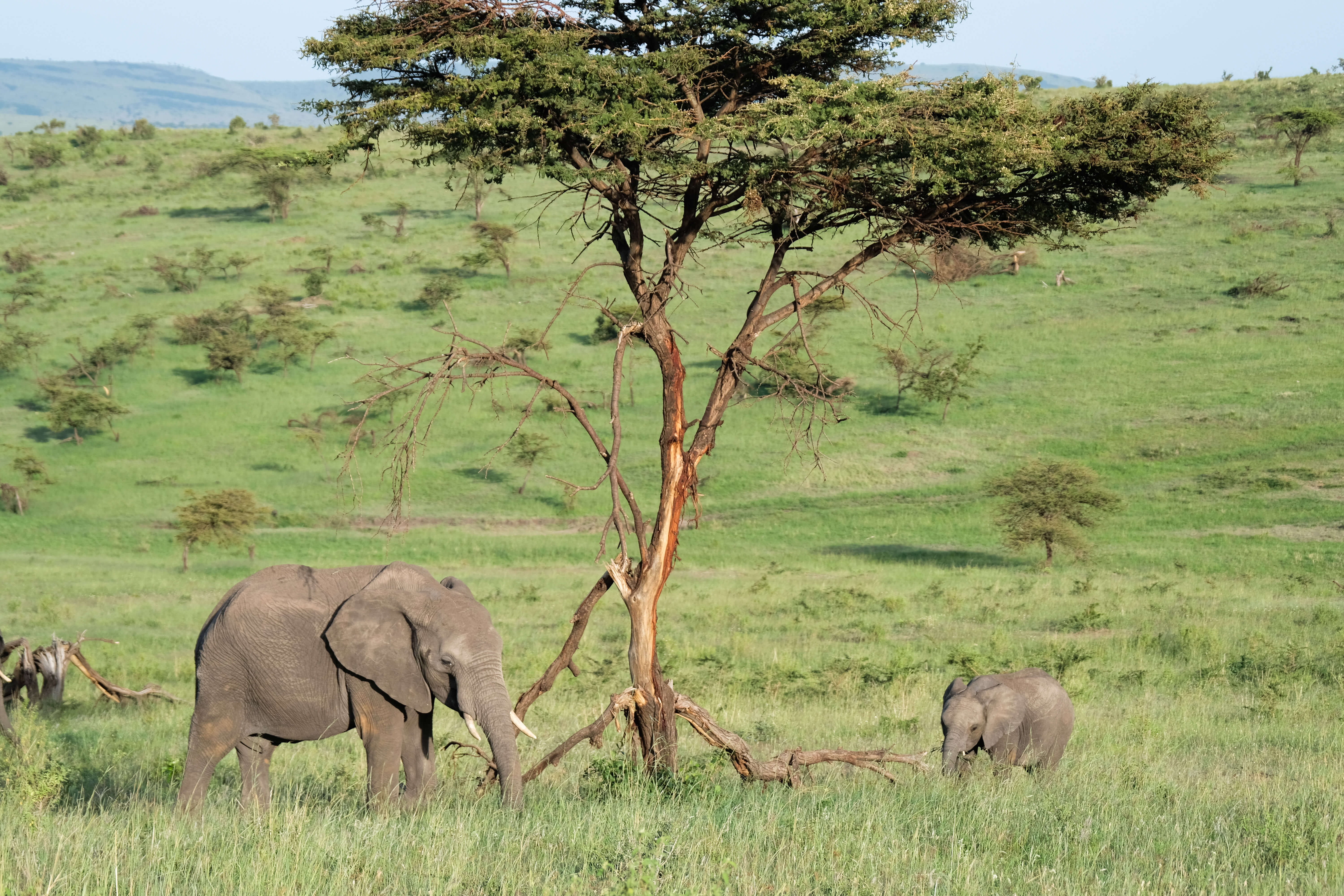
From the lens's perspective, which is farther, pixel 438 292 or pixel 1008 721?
pixel 438 292

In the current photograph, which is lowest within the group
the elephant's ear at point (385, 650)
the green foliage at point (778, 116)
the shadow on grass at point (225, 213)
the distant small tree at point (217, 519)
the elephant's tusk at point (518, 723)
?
the distant small tree at point (217, 519)

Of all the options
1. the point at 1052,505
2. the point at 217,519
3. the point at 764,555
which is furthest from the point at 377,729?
the point at 217,519

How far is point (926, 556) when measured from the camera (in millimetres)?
33031

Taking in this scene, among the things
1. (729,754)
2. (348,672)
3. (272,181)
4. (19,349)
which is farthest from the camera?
(272,181)

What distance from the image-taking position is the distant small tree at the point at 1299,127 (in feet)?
207

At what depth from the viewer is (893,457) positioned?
43.2 meters

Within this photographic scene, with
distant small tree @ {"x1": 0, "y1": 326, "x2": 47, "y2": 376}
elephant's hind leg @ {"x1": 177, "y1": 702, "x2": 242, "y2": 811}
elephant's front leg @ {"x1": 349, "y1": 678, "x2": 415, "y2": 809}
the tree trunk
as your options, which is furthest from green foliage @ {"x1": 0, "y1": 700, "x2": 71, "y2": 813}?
distant small tree @ {"x1": 0, "y1": 326, "x2": 47, "y2": 376}

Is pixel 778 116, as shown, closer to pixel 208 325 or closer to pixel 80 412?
pixel 80 412

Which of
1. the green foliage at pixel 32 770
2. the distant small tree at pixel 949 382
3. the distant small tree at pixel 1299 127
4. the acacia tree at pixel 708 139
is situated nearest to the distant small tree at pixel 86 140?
the distant small tree at pixel 949 382

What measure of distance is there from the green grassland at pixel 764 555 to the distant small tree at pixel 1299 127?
1.57 m

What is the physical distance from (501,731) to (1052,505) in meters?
26.2

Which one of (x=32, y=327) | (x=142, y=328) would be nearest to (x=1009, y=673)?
(x=142, y=328)

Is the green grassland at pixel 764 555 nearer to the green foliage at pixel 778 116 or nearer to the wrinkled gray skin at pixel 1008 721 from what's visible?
the wrinkled gray skin at pixel 1008 721

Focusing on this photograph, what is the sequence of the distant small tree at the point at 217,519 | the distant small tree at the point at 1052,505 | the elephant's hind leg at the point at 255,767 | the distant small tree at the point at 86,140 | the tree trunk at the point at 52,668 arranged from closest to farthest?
the elephant's hind leg at the point at 255,767 < the tree trunk at the point at 52,668 < the distant small tree at the point at 1052,505 < the distant small tree at the point at 217,519 < the distant small tree at the point at 86,140
